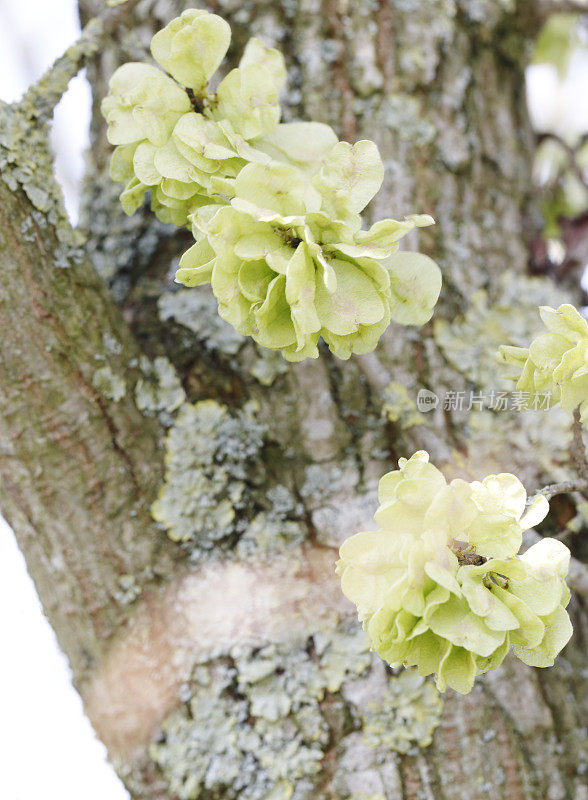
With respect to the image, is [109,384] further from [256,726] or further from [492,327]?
[492,327]

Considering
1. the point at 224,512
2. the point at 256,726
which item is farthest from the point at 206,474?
the point at 256,726

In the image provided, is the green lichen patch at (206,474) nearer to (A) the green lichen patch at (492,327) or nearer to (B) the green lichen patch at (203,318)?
(B) the green lichen patch at (203,318)

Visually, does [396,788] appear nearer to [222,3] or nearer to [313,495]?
[313,495]

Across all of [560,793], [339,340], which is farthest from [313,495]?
[560,793]

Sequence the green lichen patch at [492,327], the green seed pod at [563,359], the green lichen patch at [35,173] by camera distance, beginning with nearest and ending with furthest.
A: the green seed pod at [563,359], the green lichen patch at [35,173], the green lichen patch at [492,327]

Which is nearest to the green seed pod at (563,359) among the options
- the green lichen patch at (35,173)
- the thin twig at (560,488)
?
the thin twig at (560,488)

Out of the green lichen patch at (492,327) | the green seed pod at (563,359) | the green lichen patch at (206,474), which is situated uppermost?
the green seed pod at (563,359)

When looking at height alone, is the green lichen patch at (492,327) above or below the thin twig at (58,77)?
below
